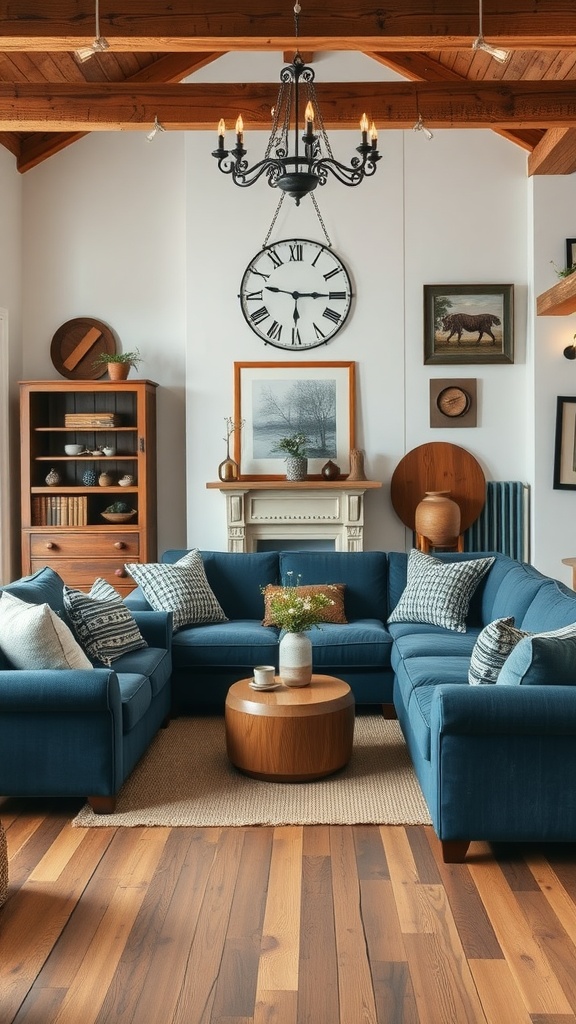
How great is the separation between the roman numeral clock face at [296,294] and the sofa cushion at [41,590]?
3061mm

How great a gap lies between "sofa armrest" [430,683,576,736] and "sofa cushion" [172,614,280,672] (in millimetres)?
1952

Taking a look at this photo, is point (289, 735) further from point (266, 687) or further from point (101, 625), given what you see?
point (101, 625)

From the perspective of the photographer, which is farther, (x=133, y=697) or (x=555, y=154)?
(x=555, y=154)

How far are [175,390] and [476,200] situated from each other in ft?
8.73

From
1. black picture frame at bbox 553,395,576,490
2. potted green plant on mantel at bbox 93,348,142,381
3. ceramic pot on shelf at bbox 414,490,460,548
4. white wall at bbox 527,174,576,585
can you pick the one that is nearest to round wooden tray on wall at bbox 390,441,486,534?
ceramic pot on shelf at bbox 414,490,460,548

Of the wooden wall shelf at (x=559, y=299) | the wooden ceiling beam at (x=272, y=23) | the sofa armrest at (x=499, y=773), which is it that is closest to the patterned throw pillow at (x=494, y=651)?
the sofa armrest at (x=499, y=773)

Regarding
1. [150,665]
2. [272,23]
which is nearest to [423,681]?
[150,665]

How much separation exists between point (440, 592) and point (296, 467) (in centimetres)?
199

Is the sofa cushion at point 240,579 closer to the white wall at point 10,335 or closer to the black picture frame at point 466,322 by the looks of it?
the white wall at point 10,335

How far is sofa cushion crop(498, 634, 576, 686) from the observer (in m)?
3.26

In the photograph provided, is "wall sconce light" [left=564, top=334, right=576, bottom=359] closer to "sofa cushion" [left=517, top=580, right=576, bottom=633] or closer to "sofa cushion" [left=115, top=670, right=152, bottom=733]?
"sofa cushion" [left=517, top=580, right=576, bottom=633]

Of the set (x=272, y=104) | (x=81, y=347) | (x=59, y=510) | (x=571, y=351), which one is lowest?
(x=59, y=510)

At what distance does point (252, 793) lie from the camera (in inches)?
155

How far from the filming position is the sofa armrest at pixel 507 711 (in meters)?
3.18
